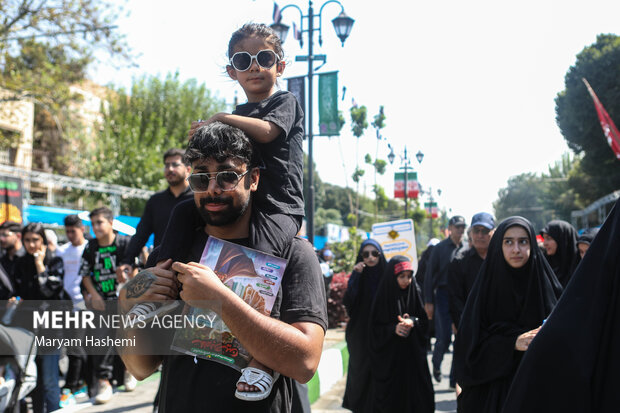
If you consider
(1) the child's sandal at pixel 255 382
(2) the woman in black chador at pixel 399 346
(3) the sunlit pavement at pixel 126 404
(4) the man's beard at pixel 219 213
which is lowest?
(3) the sunlit pavement at pixel 126 404

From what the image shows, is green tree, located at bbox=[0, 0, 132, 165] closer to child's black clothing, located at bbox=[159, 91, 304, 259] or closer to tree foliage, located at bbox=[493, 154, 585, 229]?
child's black clothing, located at bbox=[159, 91, 304, 259]

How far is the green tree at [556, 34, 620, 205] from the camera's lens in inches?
1260

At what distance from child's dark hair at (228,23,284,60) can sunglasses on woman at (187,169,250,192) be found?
714 mm

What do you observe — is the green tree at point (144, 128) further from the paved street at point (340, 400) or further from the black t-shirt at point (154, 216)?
the black t-shirt at point (154, 216)

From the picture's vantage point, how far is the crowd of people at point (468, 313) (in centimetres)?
379

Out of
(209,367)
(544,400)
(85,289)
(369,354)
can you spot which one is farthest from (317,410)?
(544,400)

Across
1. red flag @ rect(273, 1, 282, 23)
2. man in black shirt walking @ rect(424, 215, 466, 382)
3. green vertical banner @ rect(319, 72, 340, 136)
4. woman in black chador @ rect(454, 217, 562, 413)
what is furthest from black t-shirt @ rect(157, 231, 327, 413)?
red flag @ rect(273, 1, 282, 23)

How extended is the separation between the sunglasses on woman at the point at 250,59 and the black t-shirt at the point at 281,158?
0.14 meters

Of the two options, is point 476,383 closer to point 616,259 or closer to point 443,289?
point 616,259

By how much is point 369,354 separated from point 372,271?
103cm

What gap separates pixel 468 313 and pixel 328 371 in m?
3.81

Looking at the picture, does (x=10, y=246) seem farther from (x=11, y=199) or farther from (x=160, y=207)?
(x=160, y=207)

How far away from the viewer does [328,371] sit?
7.62 meters

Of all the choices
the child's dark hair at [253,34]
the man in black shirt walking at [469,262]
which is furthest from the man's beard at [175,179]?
the man in black shirt walking at [469,262]
